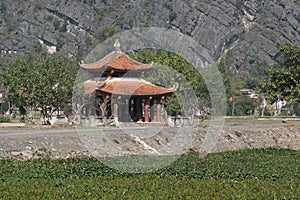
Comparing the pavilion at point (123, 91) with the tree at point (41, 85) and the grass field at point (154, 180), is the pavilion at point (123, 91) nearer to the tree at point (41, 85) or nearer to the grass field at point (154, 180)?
the tree at point (41, 85)

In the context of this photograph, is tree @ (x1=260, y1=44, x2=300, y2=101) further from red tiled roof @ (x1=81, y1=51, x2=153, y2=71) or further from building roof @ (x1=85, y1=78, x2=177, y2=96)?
red tiled roof @ (x1=81, y1=51, x2=153, y2=71)

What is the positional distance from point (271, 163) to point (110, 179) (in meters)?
10.1

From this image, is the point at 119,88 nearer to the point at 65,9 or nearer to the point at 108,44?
the point at 108,44

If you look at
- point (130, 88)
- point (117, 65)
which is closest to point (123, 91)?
point (130, 88)

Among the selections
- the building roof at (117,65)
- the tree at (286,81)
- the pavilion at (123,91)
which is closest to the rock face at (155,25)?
the building roof at (117,65)

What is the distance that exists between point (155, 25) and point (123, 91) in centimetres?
14675

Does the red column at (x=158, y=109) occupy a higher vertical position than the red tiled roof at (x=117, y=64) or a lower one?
lower

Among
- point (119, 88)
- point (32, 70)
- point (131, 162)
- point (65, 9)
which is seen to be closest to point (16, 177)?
point (131, 162)

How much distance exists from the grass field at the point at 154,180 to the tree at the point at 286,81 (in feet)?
61.0

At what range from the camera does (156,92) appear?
47.8 metres

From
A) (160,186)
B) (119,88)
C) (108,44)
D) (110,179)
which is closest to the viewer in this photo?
(160,186)

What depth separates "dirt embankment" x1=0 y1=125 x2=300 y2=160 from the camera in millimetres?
27891

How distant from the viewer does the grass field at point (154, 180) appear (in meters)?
16.1

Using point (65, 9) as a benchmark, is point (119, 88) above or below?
below
